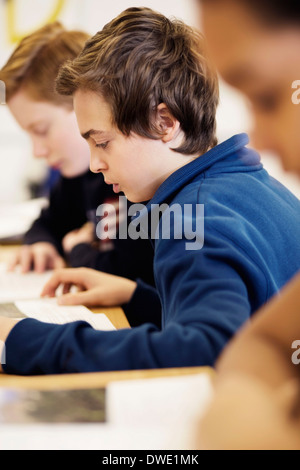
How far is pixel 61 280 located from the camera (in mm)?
1098

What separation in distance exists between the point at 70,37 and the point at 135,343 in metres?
1.00

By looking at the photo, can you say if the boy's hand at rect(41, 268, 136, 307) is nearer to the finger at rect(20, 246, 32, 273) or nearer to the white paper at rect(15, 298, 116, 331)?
the white paper at rect(15, 298, 116, 331)

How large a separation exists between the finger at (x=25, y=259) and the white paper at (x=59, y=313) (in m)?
0.34

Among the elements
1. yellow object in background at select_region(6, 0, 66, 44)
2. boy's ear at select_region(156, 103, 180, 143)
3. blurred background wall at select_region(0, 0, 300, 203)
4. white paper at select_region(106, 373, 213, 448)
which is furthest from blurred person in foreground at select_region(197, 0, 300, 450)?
yellow object in background at select_region(6, 0, 66, 44)

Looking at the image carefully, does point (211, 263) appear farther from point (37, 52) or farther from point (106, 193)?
point (37, 52)

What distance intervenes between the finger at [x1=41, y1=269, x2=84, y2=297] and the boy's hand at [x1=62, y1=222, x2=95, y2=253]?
0.33m

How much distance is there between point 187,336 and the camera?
58 centimetres

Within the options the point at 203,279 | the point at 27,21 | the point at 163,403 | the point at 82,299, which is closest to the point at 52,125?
the point at 82,299

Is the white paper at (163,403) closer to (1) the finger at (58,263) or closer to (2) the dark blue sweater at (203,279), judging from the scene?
(2) the dark blue sweater at (203,279)

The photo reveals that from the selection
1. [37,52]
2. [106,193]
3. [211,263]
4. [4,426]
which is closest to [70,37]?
[37,52]

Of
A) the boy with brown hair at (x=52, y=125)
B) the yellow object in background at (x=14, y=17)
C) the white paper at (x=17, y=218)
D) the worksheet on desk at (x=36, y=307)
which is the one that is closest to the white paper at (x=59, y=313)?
the worksheet on desk at (x=36, y=307)

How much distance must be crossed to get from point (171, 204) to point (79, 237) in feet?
2.58

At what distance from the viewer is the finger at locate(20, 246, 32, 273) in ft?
4.47

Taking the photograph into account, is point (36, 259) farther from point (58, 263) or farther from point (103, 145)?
point (103, 145)
